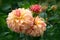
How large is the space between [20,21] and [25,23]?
0.08 ft

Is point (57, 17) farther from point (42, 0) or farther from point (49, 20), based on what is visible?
point (42, 0)

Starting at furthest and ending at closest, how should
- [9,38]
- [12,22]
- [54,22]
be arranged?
[54,22] → [9,38] → [12,22]

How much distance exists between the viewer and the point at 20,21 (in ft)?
3.22

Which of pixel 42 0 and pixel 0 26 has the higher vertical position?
pixel 42 0

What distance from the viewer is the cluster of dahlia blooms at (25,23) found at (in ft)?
3.20

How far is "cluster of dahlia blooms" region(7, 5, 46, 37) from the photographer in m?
0.97

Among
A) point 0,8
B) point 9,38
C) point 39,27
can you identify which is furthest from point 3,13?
point 39,27

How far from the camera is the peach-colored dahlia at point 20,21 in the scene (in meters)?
0.97

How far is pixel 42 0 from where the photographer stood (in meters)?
1.35

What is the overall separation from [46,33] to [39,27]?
11 centimetres

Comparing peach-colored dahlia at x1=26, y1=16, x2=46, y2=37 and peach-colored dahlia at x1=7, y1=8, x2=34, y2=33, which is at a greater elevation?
peach-colored dahlia at x1=7, y1=8, x2=34, y2=33

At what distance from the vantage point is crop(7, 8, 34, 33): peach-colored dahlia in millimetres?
971

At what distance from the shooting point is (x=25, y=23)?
977 millimetres

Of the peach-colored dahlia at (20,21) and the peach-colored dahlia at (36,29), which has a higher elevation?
the peach-colored dahlia at (20,21)
